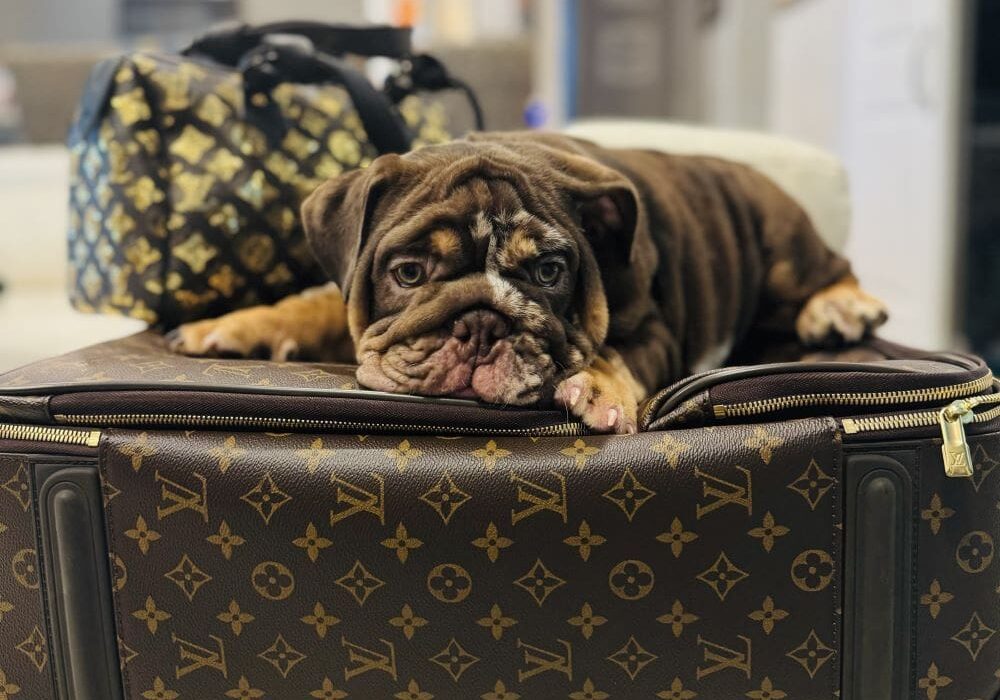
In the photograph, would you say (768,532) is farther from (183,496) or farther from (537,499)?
(183,496)

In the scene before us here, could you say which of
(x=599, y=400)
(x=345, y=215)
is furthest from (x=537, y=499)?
(x=345, y=215)

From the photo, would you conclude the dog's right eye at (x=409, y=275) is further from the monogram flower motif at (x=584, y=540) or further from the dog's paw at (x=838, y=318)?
the dog's paw at (x=838, y=318)

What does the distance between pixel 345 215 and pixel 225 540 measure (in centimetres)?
47

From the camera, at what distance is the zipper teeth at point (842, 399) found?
1.11m

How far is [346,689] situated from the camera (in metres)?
1.12

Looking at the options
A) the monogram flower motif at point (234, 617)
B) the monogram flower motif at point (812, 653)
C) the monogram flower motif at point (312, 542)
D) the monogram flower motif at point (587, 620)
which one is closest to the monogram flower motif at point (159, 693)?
the monogram flower motif at point (234, 617)

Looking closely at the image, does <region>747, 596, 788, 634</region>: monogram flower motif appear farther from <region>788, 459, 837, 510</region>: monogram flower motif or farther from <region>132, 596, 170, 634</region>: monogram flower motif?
<region>132, 596, 170, 634</region>: monogram flower motif

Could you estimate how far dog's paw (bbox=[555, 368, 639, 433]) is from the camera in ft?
3.81

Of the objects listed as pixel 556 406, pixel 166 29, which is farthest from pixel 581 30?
pixel 556 406

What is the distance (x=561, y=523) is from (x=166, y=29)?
212 inches

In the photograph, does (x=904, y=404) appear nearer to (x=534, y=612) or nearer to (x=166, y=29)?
(x=534, y=612)

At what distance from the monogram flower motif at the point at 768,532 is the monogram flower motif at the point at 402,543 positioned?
1.23ft

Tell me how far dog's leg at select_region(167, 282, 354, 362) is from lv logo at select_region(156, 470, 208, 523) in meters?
0.34

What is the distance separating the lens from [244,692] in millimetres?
1132
